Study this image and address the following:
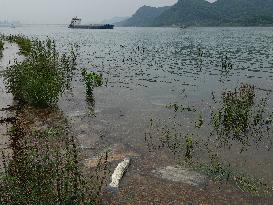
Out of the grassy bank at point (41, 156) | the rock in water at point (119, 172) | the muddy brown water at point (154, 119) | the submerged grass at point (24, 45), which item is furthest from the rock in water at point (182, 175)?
the submerged grass at point (24, 45)

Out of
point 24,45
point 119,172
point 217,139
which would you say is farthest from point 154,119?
point 24,45

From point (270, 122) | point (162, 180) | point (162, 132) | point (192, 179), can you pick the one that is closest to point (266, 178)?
point (192, 179)

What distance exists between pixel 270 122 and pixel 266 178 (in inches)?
221

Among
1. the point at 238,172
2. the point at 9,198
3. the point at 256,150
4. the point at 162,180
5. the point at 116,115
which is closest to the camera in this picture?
the point at 9,198

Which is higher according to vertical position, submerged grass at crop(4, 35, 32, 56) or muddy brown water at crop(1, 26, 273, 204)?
submerged grass at crop(4, 35, 32, 56)

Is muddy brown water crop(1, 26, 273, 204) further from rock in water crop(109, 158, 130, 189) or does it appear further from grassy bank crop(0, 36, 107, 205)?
grassy bank crop(0, 36, 107, 205)

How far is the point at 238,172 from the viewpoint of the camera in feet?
35.6

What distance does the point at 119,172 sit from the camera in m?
10.2

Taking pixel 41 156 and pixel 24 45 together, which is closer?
pixel 41 156

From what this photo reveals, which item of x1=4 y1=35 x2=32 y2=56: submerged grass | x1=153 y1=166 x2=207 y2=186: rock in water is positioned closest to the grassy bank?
x1=153 y1=166 x2=207 y2=186: rock in water

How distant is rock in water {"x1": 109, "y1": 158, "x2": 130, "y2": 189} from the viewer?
377 inches

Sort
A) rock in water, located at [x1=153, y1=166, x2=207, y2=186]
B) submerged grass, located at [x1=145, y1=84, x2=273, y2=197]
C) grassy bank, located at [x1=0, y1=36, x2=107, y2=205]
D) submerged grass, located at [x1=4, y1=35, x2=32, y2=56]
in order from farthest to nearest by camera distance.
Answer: submerged grass, located at [x1=4, y1=35, x2=32, y2=56] < submerged grass, located at [x1=145, y1=84, x2=273, y2=197] < rock in water, located at [x1=153, y1=166, x2=207, y2=186] < grassy bank, located at [x1=0, y1=36, x2=107, y2=205]

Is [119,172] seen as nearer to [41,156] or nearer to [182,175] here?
[182,175]

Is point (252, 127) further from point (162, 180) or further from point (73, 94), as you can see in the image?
point (73, 94)
